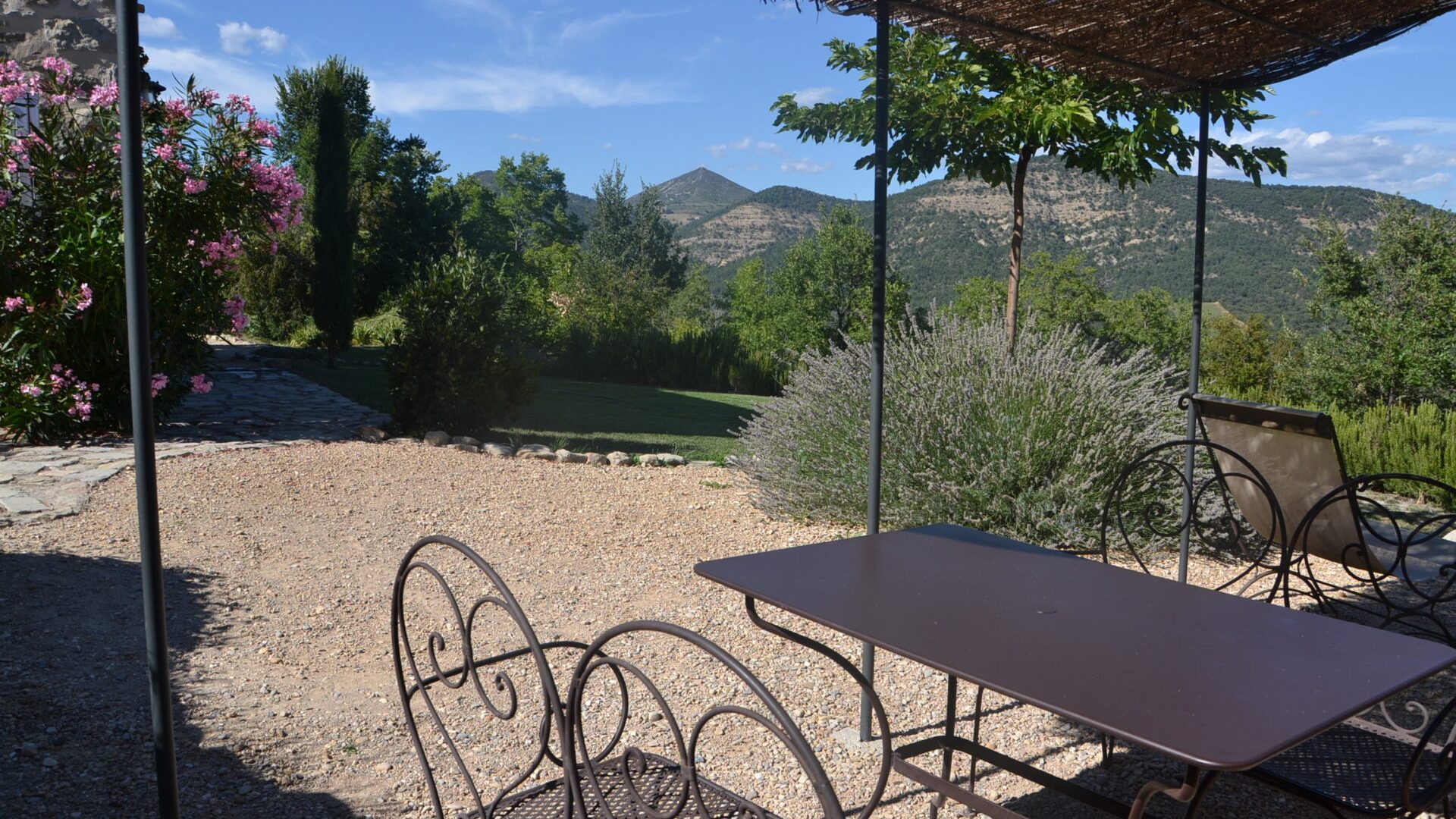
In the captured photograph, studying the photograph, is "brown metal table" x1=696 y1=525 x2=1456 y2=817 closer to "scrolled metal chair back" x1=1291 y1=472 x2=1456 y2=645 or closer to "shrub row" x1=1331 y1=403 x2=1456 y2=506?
"scrolled metal chair back" x1=1291 y1=472 x2=1456 y2=645

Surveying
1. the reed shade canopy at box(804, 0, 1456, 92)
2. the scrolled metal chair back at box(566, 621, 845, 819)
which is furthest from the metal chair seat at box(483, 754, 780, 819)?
the reed shade canopy at box(804, 0, 1456, 92)

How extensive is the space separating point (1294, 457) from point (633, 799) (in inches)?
92.7

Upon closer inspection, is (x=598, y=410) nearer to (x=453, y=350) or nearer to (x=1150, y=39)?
(x=453, y=350)

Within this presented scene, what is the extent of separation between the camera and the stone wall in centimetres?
693

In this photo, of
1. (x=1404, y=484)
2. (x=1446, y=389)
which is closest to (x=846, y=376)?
(x=1404, y=484)

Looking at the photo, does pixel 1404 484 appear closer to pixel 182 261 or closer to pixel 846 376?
pixel 846 376

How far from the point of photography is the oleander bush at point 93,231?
20.0ft

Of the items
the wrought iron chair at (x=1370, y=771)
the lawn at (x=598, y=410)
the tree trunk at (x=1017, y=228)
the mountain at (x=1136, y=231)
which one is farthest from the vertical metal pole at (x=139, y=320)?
the mountain at (x=1136, y=231)

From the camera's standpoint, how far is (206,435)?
22.4ft

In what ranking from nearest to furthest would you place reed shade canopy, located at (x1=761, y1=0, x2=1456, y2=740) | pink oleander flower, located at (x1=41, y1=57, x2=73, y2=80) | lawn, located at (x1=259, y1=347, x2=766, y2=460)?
reed shade canopy, located at (x1=761, y1=0, x2=1456, y2=740), pink oleander flower, located at (x1=41, y1=57, x2=73, y2=80), lawn, located at (x1=259, y1=347, x2=766, y2=460)

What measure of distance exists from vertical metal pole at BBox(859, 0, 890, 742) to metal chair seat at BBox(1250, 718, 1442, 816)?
0.89 meters

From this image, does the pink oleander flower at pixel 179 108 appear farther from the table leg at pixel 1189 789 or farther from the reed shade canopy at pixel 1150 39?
the table leg at pixel 1189 789

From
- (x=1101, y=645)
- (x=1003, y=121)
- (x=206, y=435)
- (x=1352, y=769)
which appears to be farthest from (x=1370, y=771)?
(x=206, y=435)

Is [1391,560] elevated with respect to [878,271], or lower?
lower
